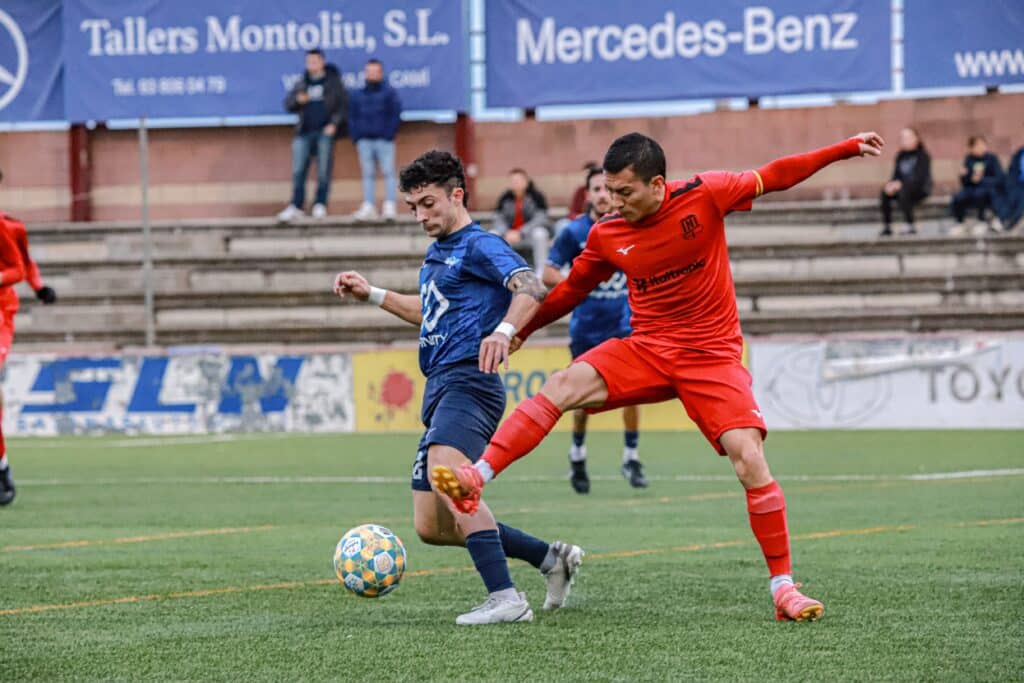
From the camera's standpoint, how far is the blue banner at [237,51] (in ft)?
81.8

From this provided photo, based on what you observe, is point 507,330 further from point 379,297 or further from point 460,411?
point 379,297

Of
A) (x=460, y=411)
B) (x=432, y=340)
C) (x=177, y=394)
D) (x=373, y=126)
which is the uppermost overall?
(x=373, y=126)

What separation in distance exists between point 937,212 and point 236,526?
15.1 m

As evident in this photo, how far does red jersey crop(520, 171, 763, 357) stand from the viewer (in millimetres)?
6598

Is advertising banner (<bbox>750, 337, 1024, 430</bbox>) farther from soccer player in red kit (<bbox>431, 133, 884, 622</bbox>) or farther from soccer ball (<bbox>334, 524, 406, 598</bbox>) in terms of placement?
soccer ball (<bbox>334, 524, 406, 598</bbox>)

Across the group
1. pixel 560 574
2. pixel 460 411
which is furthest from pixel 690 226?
pixel 560 574

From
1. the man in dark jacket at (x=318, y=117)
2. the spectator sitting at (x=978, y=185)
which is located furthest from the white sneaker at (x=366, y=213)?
the spectator sitting at (x=978, y=185)

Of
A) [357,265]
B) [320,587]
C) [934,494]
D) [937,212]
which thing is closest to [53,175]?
[357,265]

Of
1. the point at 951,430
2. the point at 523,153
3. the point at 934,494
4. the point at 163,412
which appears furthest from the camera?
the point at 523,153

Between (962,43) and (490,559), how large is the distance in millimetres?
18906

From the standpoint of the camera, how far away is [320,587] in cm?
756

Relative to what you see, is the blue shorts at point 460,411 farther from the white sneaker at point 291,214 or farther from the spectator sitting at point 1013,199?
the white sneaker at point 291,214

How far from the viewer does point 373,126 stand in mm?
24109

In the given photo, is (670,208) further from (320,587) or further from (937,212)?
(937,212)
